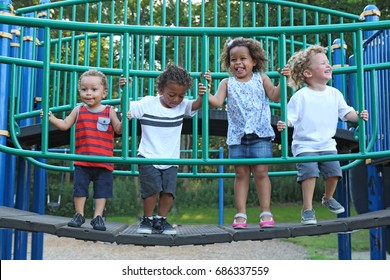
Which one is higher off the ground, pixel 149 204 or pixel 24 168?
pixel 24 168

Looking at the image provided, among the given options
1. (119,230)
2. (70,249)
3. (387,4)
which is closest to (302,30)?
(119,230)

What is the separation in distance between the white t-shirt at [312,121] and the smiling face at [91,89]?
111cm

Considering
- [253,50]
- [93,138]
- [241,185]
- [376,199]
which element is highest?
[253,50]

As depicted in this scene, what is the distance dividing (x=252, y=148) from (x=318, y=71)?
0.62m

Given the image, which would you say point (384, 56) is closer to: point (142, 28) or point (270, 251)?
point (142, 28)

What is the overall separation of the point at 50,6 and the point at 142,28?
8.22ft

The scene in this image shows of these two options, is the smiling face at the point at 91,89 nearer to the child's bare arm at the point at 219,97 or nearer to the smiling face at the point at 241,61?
the child's bare arm at the point at 219,97

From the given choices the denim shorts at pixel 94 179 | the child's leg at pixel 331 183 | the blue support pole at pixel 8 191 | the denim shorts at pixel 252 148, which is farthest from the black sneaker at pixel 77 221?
the child's leg at pixel 331 183

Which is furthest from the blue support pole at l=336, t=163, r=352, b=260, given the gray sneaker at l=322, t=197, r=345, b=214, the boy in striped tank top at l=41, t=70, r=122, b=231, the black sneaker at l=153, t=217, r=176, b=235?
the boy in striped tank top at l=41, t=70, r=122, b=231

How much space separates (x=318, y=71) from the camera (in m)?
3.42

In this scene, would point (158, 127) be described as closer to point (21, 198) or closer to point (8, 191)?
point (8, 191)

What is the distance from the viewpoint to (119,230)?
11.0 feet

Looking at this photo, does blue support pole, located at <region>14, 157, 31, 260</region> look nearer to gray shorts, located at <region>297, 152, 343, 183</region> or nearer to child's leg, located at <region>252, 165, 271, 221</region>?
child's leg, located at <region>252, 165, 271, 221</region>

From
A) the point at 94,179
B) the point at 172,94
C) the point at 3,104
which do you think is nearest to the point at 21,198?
the point at 3,104
